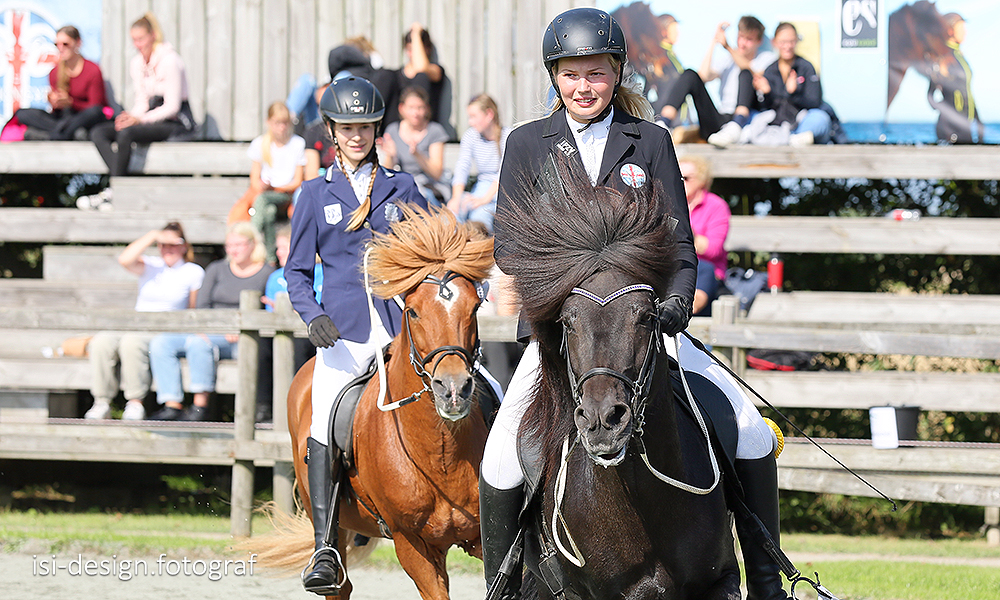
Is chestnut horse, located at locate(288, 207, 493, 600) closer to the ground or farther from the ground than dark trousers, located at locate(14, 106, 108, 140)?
closer to the ground

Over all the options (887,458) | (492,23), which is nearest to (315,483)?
(887,458)

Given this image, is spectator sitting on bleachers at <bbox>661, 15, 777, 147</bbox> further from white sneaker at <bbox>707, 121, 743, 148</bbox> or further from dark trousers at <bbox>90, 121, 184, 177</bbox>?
dark trousers at <bbox>90, 121, 184, 177</bbox>

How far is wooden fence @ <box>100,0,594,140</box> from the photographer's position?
1153cm

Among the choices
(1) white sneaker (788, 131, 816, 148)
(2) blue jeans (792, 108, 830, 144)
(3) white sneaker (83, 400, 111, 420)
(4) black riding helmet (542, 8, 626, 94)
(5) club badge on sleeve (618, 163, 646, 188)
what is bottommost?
(3) white sneaker (83, 400, 111, 420)

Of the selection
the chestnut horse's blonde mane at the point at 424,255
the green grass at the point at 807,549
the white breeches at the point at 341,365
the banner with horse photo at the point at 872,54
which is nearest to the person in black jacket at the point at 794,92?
the banner with horse photo at the point at 872,54

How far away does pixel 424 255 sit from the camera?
4984 mm

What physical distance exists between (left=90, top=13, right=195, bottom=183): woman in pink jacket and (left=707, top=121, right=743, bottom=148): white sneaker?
18.9 feet

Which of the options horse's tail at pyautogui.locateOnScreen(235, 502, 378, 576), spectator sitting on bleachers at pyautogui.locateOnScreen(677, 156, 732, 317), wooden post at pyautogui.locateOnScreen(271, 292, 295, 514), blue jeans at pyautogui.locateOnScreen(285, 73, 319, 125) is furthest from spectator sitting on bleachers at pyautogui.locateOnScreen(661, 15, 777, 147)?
horse's tail at pyautogui.locateOnScreen(235, 502, 378, 576)

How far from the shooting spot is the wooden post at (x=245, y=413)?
8.30 meters

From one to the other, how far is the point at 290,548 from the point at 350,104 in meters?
2.60

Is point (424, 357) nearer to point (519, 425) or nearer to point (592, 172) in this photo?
point (519, 425)

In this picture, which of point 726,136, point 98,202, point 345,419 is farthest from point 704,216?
point 98,202

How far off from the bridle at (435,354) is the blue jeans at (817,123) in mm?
6026

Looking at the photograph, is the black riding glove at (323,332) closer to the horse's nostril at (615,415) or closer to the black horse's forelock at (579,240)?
the black horse's forelock at (579,240)
